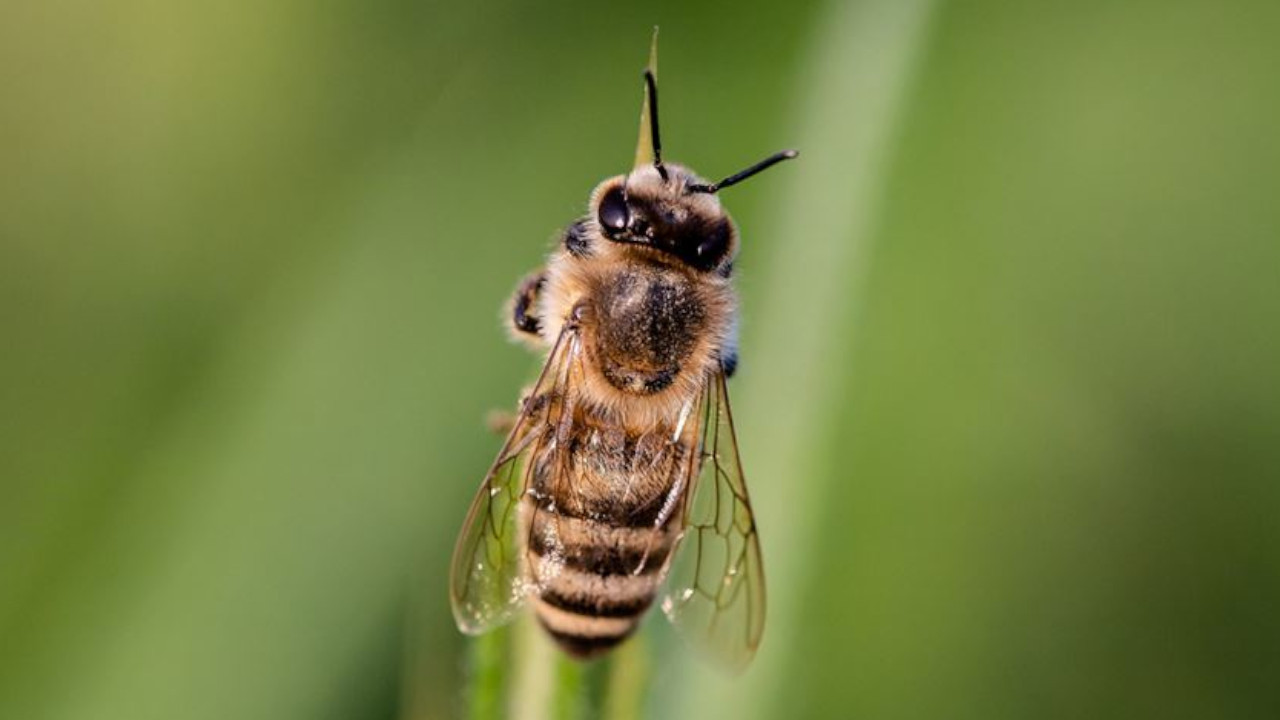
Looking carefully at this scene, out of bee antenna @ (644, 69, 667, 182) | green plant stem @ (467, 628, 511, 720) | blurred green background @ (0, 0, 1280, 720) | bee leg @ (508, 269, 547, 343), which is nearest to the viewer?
green plant stem @ (467, 628, 511, 720)

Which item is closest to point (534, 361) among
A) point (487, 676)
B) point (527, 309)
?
point (527, 309)

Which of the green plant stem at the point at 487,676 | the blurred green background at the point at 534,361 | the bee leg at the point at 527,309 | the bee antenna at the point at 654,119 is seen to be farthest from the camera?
the blurred green background at the point at 534,361

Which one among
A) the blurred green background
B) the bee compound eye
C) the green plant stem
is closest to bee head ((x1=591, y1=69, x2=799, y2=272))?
the bee compound eye

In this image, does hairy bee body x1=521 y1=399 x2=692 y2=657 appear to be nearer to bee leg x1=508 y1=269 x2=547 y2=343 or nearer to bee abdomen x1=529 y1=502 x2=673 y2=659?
bee abdomen x1=529 y1=502 x2=673 y2=659

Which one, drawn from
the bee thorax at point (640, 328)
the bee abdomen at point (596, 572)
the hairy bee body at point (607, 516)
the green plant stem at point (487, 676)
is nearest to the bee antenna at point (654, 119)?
the bee thorax at point (640, 328)

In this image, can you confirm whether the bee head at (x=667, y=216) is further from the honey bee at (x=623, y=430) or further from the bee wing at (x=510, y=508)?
the bee wing at (x=510, y=508)

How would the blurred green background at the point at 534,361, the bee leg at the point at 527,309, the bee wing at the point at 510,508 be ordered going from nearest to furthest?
1. the bee wing at the point at 510,508
2. the bee leg at the point at 527,309
3. the blurred green background at the point at 534,361

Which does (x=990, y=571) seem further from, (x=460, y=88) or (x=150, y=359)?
(x=150, y=359)

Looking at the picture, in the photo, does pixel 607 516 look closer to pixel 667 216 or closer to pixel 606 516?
pixel 606 516
